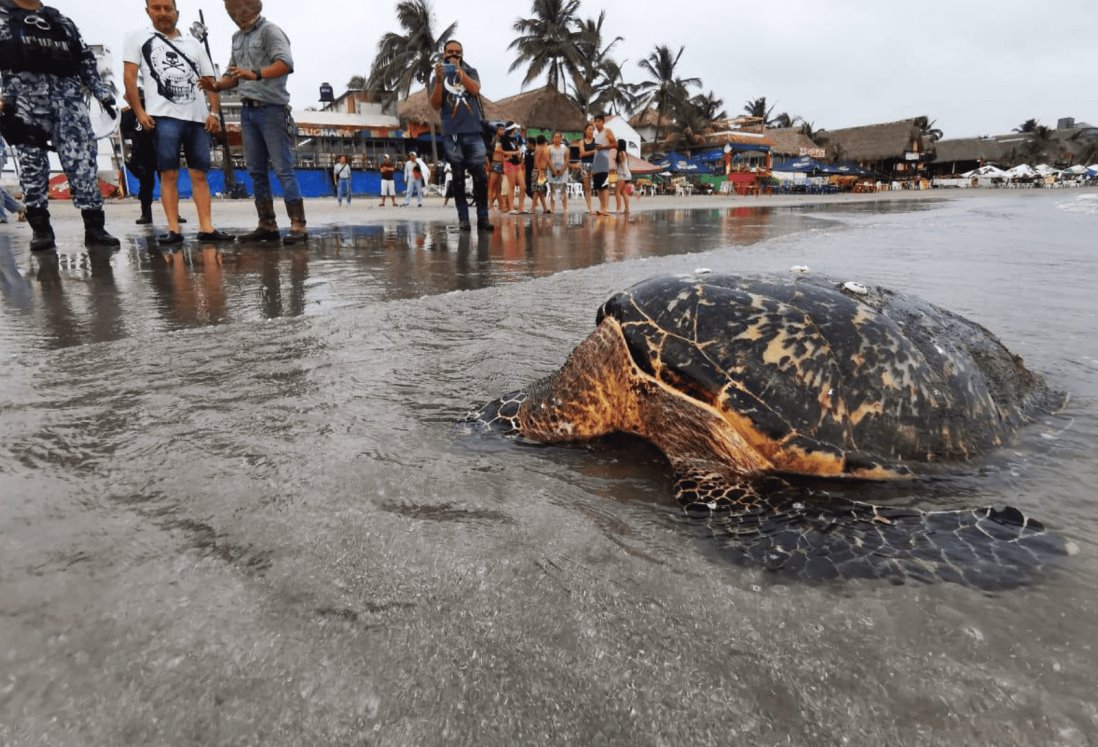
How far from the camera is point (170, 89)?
577 centimetres

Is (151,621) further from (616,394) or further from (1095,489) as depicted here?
(1095,489)

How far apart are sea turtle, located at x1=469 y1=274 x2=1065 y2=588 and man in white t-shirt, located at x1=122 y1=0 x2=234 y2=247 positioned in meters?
5.63

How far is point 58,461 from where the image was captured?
5.77 feet

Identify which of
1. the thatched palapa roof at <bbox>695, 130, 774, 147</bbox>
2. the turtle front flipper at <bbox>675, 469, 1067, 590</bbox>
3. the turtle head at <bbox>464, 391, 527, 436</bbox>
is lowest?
the turtle front flipper at <bbox>675, 469, 1067, 590</bbox>

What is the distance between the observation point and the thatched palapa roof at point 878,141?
4975cm

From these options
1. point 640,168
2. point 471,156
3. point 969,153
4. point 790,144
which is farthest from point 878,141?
point 471,156

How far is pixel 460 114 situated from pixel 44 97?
4269 millimetres

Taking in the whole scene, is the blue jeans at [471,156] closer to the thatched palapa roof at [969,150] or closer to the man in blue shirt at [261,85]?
the man in blue shirt at [261,85]

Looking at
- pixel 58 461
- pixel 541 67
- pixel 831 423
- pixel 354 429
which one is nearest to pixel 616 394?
pixel 831 423

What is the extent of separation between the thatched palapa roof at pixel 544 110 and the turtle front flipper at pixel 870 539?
36198mm

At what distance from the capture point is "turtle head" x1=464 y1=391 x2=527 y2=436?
6.99ft

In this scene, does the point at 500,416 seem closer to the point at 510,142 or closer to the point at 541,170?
the point at 510,142

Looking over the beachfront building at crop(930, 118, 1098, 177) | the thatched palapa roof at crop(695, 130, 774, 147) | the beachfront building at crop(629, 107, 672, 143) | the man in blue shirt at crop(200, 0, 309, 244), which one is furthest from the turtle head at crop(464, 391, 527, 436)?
the beachfront building at crop(930, 118, 1098, 177)

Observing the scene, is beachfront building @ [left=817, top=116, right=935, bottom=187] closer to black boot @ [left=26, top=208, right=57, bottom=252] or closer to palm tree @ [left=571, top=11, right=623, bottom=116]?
palm tree @ [left=571, top=11, right=623, bottom=116]
